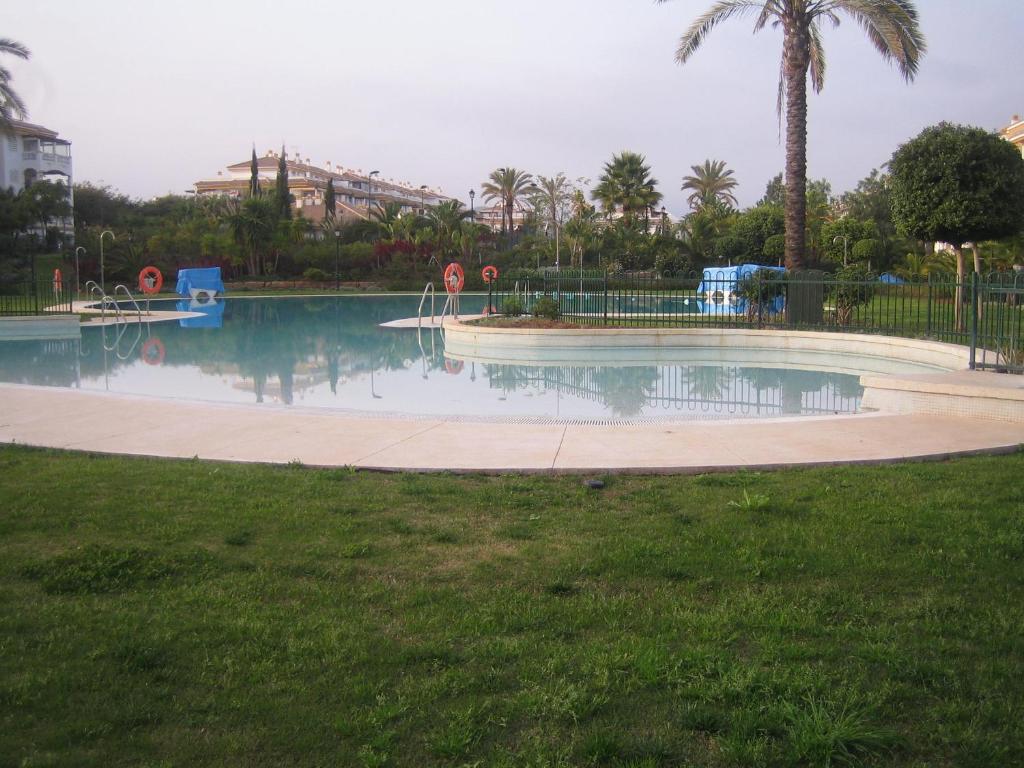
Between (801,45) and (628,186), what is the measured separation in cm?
3483

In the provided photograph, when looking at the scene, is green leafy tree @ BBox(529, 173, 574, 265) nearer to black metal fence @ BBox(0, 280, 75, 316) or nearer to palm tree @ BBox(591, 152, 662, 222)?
palm tree @ BBox(591, 152, 662, 222)

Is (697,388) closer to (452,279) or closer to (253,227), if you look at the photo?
(452,279)

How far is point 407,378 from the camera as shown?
46.4 feet

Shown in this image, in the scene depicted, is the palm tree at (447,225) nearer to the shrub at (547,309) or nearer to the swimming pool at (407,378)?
the swimming pool at (407,378)

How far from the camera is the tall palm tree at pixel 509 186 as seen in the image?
6394 cm

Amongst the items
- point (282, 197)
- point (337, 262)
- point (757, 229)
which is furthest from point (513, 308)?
point (282, 197)

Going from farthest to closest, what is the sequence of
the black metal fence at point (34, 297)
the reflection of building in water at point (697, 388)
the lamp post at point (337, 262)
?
the lamp post at point (337, 262) < the black metal fence at point (34, 297) < the reflection of building in water at point (697, 388)

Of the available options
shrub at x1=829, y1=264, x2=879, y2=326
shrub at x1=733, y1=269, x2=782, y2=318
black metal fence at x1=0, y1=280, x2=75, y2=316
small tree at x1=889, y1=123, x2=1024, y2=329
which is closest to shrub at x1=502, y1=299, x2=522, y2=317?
shrub at x1=733, y1=269, x2=782, y2=318

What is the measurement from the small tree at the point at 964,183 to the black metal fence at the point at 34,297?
23.4 m

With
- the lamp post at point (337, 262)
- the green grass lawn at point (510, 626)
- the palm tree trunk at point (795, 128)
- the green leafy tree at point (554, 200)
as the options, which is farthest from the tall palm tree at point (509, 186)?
the green grass lawn at point (510, 626)

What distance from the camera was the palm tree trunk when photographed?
19.2m

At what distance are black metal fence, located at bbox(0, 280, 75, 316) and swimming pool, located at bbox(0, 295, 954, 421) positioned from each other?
6388 mm

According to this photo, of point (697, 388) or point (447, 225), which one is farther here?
point (447, 225)

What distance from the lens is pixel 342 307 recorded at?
35.3m
